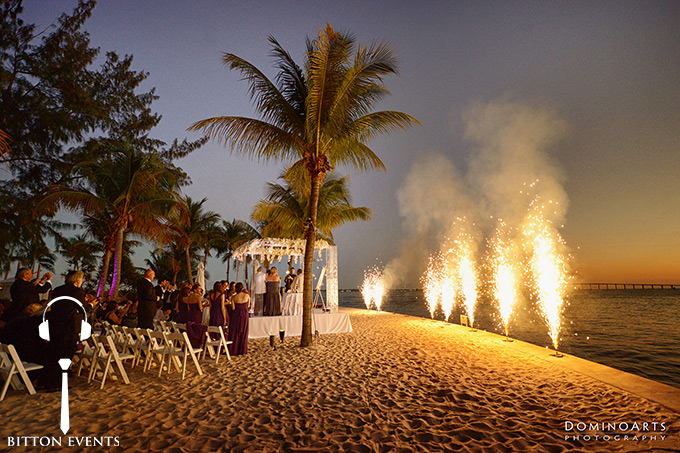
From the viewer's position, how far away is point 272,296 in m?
13.1

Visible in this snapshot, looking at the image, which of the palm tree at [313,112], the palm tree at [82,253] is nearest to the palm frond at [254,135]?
the palm tree at [313,112]

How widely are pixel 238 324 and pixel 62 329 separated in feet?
12.0

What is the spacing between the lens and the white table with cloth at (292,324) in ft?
36.5

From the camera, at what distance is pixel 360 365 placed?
712 centimetres

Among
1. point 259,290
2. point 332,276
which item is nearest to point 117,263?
point 259,290

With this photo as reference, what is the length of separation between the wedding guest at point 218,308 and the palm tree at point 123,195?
6.74 m

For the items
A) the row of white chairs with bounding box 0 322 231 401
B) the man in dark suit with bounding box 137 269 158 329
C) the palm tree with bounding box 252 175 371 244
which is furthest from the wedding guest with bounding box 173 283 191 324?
the palm tree with bounding box 252 175 371 244

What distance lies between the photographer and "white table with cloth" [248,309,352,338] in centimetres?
1113

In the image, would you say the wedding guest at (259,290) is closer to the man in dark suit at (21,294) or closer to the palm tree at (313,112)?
the palm tree at (313,112)

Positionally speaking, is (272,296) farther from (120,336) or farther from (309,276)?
(120,336)

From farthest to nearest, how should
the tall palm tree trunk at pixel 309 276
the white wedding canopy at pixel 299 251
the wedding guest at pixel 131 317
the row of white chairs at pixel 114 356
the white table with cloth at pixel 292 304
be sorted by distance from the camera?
the white wedding canopy at pixel 299 251 < the white table with cloth at pixel 292 304 < the tall palm tree trunk at pixel 309 276 < the wedding guest at pixel 131 317 < the row of white chairs at pixel 114 356

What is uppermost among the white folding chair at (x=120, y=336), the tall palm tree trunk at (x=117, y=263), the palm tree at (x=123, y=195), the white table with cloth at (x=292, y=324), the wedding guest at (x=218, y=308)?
the palm tree at (x=123, y=195)

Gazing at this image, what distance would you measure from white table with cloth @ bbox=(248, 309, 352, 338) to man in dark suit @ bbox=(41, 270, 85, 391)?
235 inches

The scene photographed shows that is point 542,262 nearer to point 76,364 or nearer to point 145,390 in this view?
point 145,390
